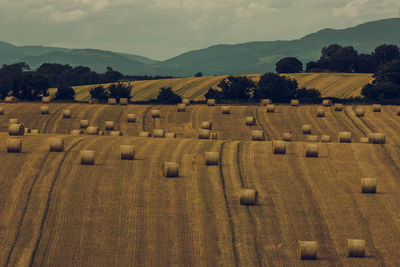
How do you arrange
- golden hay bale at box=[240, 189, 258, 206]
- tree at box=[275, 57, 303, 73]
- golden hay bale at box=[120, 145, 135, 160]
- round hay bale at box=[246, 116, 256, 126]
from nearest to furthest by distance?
1. golden hay bale at box=[240, 189, 258, 206]
2. golden hay bale at box=[120, 145, 135, 160]
3. round hay bale at box=[246, 116, 256, 126]
4. tree at box=[275, 57, 303, 73]

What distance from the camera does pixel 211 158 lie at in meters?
45.8

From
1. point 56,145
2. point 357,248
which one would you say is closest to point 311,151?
point 357,248

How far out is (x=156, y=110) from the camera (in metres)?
78.8

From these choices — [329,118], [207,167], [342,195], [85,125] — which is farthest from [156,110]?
[342,195]

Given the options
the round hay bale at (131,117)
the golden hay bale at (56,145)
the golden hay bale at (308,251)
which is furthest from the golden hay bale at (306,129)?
the golden hay bale at (308,251)

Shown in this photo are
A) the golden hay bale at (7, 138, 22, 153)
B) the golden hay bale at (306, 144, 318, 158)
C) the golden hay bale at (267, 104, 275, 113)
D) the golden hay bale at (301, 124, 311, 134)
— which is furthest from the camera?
the golden hay bale at (267, 104, 275, 113)

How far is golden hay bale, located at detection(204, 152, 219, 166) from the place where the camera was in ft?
150

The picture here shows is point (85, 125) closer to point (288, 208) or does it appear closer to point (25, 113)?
point (25, 113)

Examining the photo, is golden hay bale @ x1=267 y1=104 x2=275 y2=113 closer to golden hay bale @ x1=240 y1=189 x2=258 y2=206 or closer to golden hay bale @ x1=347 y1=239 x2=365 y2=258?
golden hay bale @ x1=240 y1=189 x2=258 y2=206

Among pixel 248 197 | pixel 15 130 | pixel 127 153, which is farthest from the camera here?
pixel 15 130

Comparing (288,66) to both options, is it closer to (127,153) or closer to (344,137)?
(344,137)

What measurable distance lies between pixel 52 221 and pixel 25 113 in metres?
45.3

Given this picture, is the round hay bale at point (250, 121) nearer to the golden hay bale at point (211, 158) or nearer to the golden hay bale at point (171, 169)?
the golden hay bale at point (211, 158)

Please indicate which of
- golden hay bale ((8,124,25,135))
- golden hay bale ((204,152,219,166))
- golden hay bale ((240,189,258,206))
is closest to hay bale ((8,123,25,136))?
golden hay bale ((8,124,25,135))
